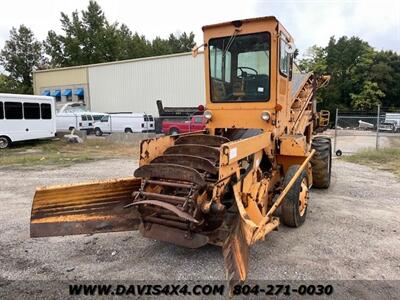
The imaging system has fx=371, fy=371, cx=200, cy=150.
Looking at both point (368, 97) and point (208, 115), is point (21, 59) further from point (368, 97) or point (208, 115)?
point (208, 115)

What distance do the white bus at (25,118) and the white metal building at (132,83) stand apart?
41.3 ft

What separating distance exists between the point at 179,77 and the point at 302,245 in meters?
26.7

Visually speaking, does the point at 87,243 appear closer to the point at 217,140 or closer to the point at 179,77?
the point at 217,140

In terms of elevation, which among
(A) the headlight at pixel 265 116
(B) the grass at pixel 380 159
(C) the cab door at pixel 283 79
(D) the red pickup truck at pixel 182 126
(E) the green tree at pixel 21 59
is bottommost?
(B) the grass at pixel 380 159

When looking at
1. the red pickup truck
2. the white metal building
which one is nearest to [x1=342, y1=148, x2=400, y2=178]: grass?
the red pickup truck

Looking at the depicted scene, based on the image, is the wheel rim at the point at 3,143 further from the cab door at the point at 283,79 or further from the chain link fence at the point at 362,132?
the chain link fence at the point at 362,132

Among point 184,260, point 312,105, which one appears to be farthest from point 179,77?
point 184,260

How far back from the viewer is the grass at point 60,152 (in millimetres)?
13560

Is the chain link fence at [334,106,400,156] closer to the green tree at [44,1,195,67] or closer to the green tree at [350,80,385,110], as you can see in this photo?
the green tree at [350,80,385,110]

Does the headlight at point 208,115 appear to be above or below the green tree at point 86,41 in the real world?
below

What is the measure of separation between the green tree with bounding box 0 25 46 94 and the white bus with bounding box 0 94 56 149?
3631cm

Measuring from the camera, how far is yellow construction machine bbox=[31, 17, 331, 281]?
4.23 m

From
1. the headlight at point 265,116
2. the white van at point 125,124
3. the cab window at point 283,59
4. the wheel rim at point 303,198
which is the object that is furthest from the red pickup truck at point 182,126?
the headlight at point 265,116

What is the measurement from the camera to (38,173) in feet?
36.1
